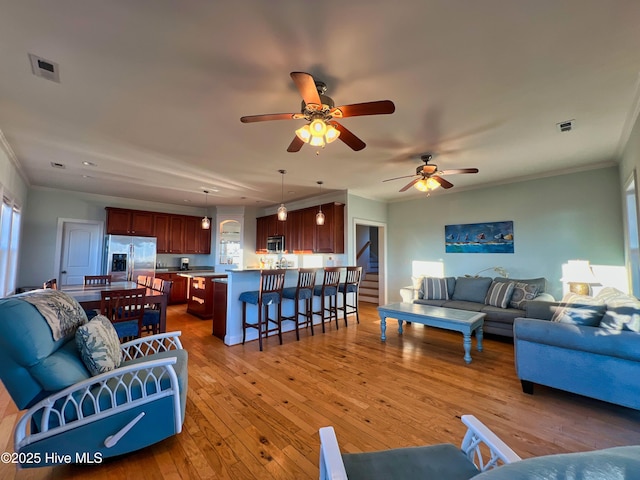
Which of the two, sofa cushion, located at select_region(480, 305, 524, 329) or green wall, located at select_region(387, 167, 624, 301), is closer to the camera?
sofa cushion, located at select_region(480, 305, 524, 329)

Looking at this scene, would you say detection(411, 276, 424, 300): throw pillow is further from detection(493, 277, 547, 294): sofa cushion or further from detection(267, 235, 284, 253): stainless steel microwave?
detection(267, 235, 284, 253): stainless steel microwave

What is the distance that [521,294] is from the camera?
402 centimetres

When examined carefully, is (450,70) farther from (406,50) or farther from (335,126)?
(335,126)

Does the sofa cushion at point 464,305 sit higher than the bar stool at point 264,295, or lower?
lower

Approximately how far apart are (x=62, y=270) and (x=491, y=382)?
762 cm

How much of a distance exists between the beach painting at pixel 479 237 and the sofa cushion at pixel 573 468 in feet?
16.5

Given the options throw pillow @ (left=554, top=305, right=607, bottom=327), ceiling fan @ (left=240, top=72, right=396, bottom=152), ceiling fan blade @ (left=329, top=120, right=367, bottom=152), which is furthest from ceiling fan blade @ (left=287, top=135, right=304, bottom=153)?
throw pillow @ (left=554, top=305, right=607, bottom=327)

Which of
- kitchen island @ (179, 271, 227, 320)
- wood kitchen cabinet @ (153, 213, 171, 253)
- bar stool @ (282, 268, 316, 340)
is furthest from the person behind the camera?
wood kitchen cabinet @ (153, 213, 171, 253)

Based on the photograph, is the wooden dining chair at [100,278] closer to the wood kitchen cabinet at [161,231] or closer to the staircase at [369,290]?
the wood kitchen cabinet at [161,231]

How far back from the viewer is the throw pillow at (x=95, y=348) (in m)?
1.66

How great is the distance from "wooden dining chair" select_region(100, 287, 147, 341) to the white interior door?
392 cm

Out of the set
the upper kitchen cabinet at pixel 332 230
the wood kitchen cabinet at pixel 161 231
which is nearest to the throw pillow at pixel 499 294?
the upper kitchen cabinet at pixel 332 230

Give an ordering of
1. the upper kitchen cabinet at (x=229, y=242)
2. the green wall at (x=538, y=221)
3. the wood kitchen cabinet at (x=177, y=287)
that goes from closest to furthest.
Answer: the green wall at (x=538, y=221) < the wood kitchen cabinet at (x=177, y=287) < the upper kitchen cabinet at (x=229, y=242)

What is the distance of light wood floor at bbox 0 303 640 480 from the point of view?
5.47ft
